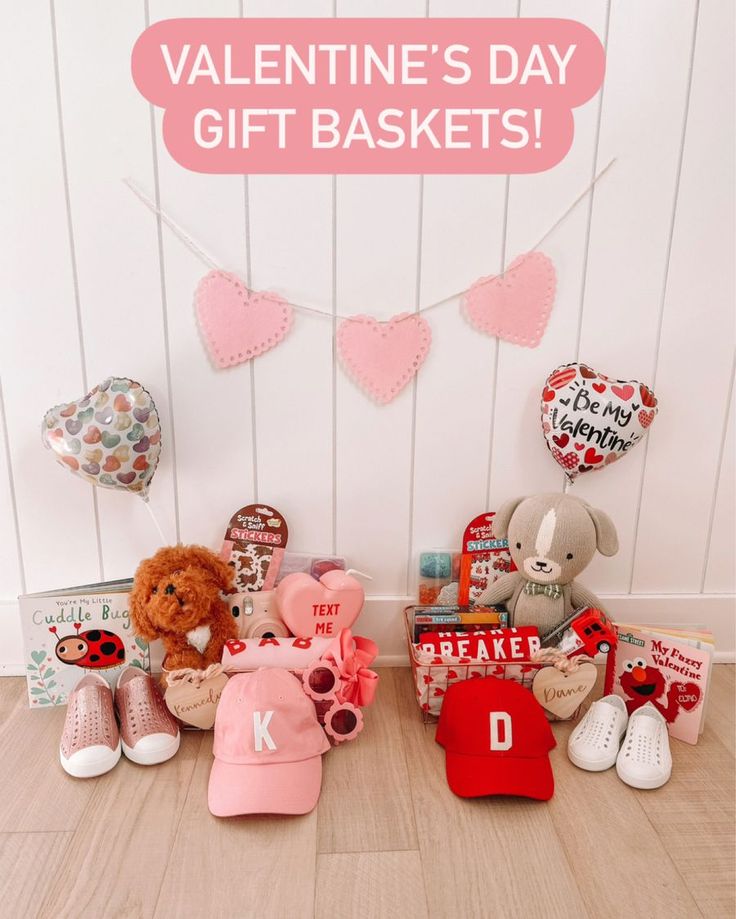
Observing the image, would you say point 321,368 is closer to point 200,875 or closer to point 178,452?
point 178,452

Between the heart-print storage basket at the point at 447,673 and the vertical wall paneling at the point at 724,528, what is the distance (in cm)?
50

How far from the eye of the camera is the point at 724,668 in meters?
1.66

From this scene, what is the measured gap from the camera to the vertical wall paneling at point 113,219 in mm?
1301

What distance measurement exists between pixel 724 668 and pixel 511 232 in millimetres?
1082

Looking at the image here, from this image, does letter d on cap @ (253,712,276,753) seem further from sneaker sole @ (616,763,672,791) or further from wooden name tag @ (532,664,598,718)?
sneaker sole @ (616,763,672,791)

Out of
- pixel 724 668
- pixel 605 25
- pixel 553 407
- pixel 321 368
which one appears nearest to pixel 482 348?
pixel 553 407

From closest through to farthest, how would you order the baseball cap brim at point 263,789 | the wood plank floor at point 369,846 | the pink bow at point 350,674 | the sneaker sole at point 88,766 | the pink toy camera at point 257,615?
1. the wood plank floor at point 369,846
2. the baseball cap brim at point 263,789
3. the sneaker sole at point 88,766
4. the pink bow at point 350,674
5. the pink toy camera at point 257,615

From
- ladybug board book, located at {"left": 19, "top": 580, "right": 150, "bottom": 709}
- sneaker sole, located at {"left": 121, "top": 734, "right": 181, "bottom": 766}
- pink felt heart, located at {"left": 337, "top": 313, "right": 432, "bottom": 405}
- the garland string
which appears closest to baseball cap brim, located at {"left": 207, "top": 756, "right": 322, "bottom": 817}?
sneaker sole, located at {"left": 121, "top": 734, "right": 181, "bottom": 766}

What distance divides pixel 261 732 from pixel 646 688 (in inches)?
29.2

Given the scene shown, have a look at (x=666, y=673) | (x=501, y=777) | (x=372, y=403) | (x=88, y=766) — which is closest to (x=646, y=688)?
(x=666, y=673)

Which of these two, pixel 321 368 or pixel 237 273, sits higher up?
pixel 237 273

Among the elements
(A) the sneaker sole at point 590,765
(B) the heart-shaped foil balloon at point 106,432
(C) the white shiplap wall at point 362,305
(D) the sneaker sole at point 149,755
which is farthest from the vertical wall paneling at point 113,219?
(A) the sneaker sole at point 590,765

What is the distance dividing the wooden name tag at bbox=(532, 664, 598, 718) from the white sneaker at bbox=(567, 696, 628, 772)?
4 cm

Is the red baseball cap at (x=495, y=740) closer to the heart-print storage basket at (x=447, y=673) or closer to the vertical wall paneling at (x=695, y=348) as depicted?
the heart-print storage basket at (x=447, y=673)
